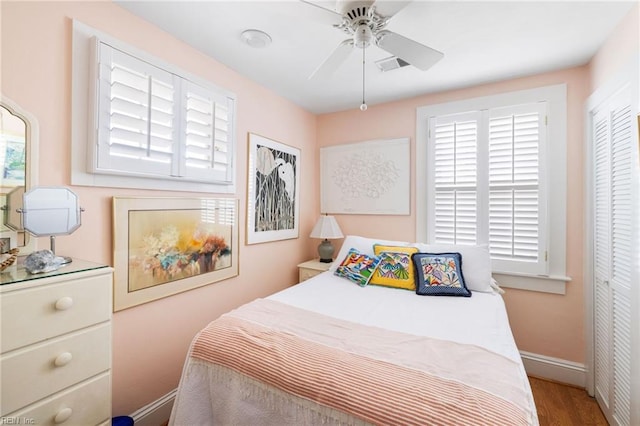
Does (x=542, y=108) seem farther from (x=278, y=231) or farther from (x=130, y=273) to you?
(x=130, y=273)

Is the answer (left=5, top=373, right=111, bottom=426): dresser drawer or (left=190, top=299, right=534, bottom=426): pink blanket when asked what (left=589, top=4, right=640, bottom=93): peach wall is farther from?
(left=5, top=373, right=111, bottom=426): dresser drawer

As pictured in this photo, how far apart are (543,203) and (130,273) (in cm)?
314

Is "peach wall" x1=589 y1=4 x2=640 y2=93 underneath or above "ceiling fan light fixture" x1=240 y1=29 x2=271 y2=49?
underneath

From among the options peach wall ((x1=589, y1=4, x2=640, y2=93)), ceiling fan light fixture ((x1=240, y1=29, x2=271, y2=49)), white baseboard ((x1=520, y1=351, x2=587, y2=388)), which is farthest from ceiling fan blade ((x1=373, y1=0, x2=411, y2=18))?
white baseboard ((x1=520, y1=351, x2=587, y2=388))

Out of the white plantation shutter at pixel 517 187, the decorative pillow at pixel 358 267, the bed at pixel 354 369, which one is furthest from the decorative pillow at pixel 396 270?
the white plantation shutter at pixel 517 187

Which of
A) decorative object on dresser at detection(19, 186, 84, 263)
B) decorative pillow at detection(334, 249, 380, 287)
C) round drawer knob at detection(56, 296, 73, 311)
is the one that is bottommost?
decorative pillow at detection(334, 249, 380, 287)

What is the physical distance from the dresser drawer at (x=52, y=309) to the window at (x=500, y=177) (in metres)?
2.60

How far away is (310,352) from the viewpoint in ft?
4.12

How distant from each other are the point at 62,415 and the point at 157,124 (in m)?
1.54

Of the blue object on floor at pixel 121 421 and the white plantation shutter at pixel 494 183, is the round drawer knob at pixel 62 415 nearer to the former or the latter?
the blue object on floor at pixel 121 421

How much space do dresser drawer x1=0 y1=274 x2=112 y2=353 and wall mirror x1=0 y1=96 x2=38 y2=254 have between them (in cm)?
40

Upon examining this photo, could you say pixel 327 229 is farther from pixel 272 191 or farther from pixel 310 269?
pixel 272 191

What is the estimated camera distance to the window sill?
7.79 ft

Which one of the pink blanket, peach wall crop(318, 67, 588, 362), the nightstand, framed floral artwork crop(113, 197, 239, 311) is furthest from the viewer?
the nightstand
